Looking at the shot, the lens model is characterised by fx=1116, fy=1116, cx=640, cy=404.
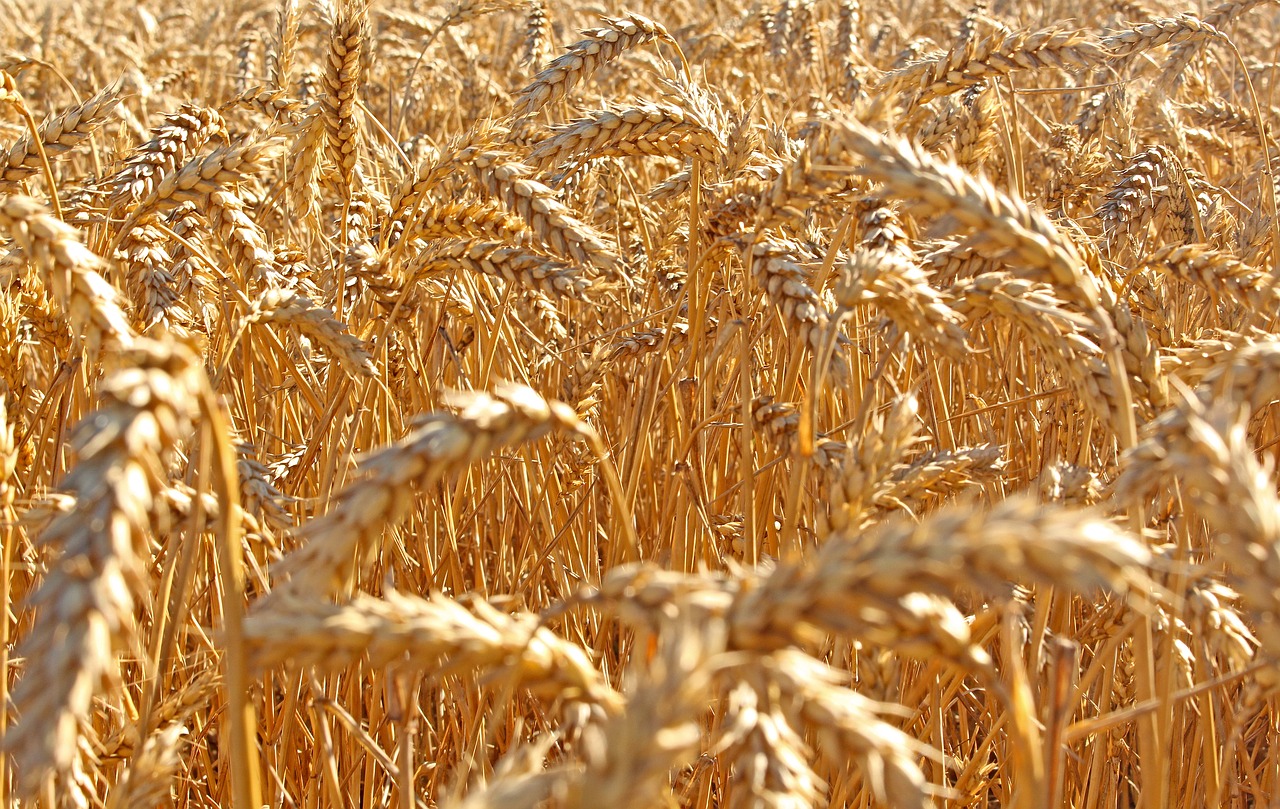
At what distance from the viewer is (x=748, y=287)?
68.5 inches

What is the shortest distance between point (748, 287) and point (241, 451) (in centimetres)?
78

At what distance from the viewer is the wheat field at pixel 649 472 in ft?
2.24

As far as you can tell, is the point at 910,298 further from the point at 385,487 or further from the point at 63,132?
the point at 63,132

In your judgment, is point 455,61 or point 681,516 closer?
point 681,516

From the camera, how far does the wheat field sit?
683 mm

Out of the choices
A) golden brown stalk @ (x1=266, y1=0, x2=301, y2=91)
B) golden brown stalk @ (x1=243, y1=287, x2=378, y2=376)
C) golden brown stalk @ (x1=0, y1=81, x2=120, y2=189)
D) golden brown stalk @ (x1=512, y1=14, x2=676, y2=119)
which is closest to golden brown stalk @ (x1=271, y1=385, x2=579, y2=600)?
golden brown stalk @ (x1=243, y1=287, x2=378, y2=376)

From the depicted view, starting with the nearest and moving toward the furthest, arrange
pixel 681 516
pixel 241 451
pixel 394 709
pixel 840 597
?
pixel 840 597, pixel 394 709, pixel 241 451, pixel 681 516

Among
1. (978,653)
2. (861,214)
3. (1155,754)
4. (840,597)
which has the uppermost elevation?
(861,214)

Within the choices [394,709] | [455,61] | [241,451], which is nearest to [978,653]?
[394,709]

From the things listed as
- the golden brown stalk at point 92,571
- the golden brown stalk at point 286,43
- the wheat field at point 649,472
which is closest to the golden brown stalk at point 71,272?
the wheat field at point 649,472

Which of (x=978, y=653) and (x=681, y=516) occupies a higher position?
(x=978, y=653)

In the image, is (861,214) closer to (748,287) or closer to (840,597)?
(748,287)

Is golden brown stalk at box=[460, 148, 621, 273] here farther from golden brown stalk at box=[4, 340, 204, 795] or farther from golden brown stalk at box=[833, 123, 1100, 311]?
golden brown stalk at box=[4, 340, 204, 795]

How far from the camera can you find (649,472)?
220cm
